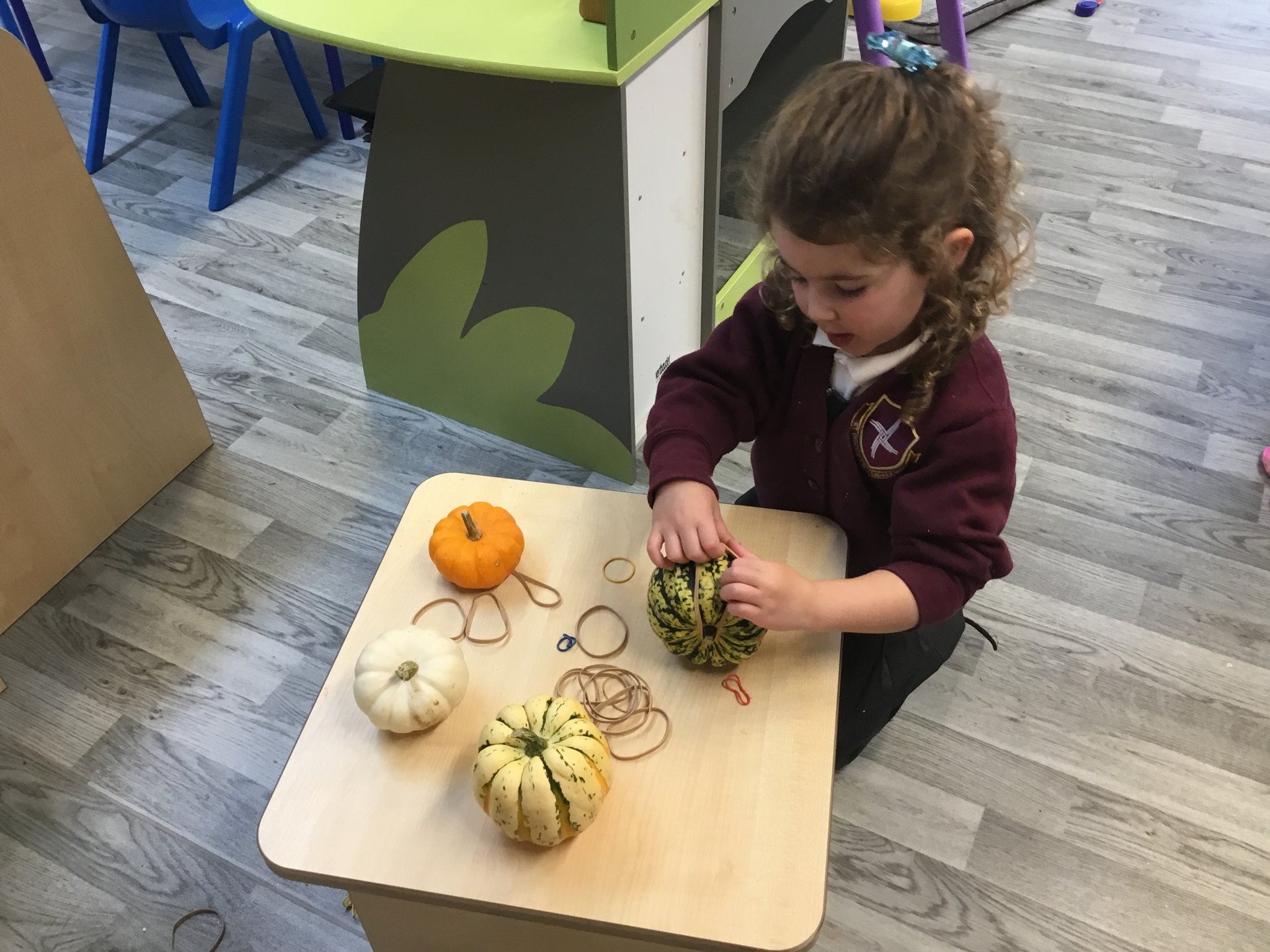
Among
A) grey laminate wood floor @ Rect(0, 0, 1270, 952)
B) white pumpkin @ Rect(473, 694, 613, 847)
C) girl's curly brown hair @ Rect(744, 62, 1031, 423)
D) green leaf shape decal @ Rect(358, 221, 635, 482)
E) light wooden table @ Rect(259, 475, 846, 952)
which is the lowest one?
grey laminate wood floor @ Rect(0, 0, 1270, 952)

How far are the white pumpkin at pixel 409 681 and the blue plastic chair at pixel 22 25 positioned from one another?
2.85 m

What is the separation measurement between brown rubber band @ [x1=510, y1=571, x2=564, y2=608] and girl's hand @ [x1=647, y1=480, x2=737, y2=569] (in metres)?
0.10

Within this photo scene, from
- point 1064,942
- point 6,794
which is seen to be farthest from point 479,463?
point 1064,942

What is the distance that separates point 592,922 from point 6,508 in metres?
1.30

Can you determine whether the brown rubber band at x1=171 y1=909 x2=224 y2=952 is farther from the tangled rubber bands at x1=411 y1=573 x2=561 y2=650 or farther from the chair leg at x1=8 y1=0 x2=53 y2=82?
the chair leg at x1=8 y1=0 x2=53 y2=82

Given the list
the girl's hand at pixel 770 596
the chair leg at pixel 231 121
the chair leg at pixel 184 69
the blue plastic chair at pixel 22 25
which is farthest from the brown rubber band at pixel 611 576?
the blue plastic chair at pixel 22 25

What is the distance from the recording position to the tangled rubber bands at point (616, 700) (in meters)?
0.81

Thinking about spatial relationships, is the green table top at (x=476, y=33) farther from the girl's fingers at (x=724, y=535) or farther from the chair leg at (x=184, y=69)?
the chair leg at (x=184, y=69)

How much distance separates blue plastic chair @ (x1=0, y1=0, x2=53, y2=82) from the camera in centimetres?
283

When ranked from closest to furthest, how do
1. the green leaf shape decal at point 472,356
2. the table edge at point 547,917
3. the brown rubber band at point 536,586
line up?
the table edge at point 547,917
the brown rubber band at point 536,586
the green leaf shape decal at point 472,356

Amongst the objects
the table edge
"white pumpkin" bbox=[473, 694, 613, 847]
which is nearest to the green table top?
"white pumpkin" bbox=[473, 694, 613, 847]

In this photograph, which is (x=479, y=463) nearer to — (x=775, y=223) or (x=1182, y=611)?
(x=775, y=223)

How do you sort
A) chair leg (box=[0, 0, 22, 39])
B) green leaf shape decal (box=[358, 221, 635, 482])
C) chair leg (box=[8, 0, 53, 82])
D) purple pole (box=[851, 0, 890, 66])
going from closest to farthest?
green leaf shape decal (box=[358, 221, 635, 482]) < purple pole (box=[851, 0, 890, 66]) < chair leg (box=[8, 0, 53, 82]) < chair leg (box=[0, 0, 22, 39])

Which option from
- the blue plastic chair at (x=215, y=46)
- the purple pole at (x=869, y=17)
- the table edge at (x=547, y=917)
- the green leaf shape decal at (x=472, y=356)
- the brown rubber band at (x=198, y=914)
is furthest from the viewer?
the blue plastic chair at (x=215, y=46)
